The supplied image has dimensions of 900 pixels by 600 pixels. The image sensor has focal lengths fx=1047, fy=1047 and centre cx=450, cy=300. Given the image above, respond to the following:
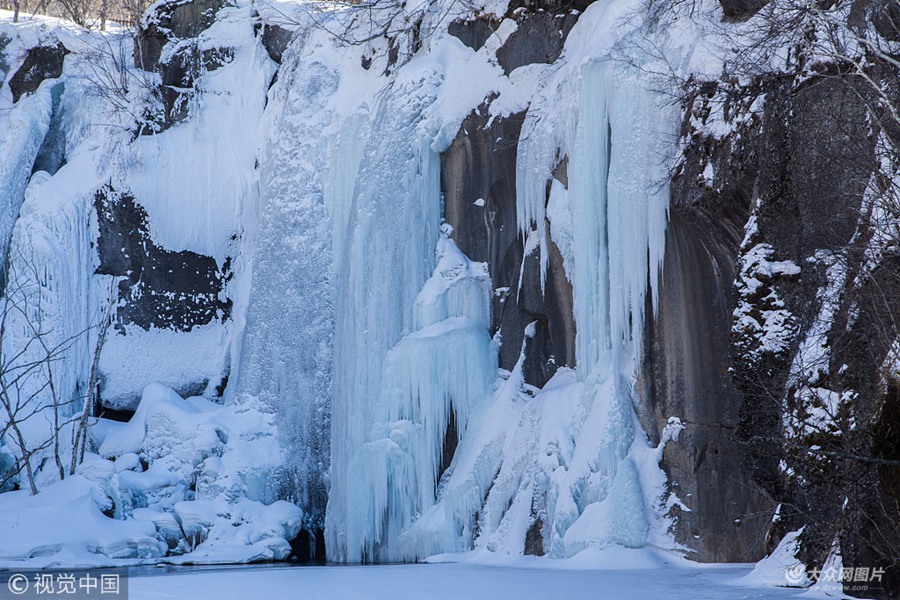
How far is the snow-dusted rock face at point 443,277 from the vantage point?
8.60m

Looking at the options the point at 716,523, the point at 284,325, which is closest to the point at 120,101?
the point at 284,325

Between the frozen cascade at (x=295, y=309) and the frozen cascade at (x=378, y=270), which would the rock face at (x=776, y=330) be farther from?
the frozen cascade at (x=295, y=309)

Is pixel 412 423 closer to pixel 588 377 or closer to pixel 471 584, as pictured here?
pixel 588 377

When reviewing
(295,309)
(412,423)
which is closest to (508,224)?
(412,423)

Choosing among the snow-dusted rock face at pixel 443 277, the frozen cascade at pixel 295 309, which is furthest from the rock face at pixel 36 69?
the frozen cascade at pixel 295 309

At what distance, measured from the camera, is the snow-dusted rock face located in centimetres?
860

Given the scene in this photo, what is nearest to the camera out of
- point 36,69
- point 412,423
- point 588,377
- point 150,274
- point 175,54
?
point 588,377

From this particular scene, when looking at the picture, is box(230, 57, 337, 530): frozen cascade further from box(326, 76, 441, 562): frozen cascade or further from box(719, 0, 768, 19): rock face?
box(719, 0, 768, 19): rock face

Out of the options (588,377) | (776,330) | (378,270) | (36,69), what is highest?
(36,69)

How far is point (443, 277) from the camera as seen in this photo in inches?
489

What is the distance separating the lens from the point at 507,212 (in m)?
12.3

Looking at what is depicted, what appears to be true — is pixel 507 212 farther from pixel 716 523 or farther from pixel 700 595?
pixel 700 595

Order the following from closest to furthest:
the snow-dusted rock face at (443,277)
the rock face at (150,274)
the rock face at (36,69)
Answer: the snow-dusted rock face at (443,277) → the rock face at (150,274) → the rock face at (36,69)

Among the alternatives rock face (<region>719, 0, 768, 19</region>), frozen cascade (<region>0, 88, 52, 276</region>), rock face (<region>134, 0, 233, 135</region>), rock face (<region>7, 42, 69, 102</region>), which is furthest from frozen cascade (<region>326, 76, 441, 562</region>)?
rock face (<region>7, 42, 69, 102</region>)
